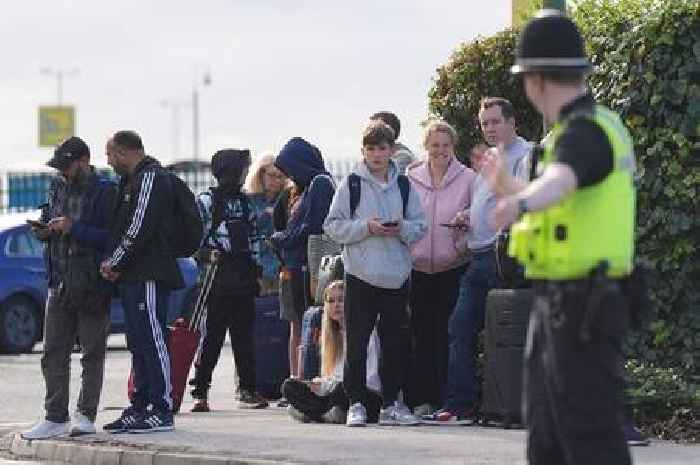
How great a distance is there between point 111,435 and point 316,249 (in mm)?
2140

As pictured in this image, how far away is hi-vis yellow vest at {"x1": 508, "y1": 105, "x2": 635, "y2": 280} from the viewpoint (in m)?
6.90

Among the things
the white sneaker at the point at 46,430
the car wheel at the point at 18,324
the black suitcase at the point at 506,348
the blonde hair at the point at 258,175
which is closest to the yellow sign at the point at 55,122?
the car wheel at the point at 18,324

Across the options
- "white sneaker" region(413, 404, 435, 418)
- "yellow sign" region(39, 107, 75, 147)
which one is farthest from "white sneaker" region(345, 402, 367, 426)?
"yellow sign" region(39, 107, 75, 147)

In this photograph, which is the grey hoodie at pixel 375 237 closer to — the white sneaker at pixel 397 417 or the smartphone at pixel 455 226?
the smartphone at pixel 455 226

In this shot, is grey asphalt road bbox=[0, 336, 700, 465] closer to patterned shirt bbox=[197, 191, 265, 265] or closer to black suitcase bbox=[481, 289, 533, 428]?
black suitcase bbox=[481, 289, 533, 428]

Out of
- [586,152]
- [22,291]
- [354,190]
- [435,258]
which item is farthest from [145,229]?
[22,291]

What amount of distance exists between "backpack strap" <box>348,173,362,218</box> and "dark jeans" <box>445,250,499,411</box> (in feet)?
2.64

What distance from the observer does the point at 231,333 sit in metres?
15.5

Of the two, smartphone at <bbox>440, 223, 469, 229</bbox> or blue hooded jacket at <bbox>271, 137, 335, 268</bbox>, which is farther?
blue hooded jacket at <bbox>271, 137, 335, 268</bbox>

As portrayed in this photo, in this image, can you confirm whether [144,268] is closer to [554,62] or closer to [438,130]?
[438,130]

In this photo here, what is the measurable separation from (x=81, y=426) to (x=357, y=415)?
173 centimetres

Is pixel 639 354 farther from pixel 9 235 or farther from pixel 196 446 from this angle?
pixel 9 235

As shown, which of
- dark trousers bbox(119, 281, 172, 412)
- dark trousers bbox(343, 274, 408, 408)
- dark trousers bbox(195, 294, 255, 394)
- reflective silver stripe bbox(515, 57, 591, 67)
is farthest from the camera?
dark trousers bbox(195, 294, 255, 394)

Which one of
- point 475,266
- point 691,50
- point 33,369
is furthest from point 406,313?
point 33,369
